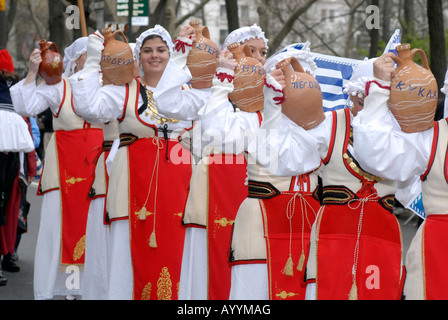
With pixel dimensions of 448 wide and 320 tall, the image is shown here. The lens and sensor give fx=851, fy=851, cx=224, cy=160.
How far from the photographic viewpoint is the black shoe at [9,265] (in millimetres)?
8328

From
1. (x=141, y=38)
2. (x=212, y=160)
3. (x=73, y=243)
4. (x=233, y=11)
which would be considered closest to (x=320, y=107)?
(x=212, y=160)

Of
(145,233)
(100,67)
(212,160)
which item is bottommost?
(145,233)

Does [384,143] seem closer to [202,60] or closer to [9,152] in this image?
[202,60]

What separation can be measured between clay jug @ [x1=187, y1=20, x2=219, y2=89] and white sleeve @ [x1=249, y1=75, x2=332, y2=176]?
803 mm

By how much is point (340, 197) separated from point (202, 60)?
4.08 feet

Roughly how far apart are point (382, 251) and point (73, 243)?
3.70 m

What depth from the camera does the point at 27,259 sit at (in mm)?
8977

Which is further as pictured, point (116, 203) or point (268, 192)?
point (116, 203)

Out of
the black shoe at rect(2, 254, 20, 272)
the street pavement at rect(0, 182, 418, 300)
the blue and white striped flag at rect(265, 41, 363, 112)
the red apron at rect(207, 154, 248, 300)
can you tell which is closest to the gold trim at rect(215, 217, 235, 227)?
the red apron at rect(207, 154, 248, 300)

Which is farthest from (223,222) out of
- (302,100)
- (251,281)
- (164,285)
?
(302,100)

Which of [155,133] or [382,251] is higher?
[155,133]

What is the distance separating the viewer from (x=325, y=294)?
413 centimetres

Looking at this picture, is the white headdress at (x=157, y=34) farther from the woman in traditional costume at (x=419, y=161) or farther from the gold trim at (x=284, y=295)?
the woman in traditional costume at (x=419, y=161)

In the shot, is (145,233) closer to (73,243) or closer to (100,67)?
(100,67)
